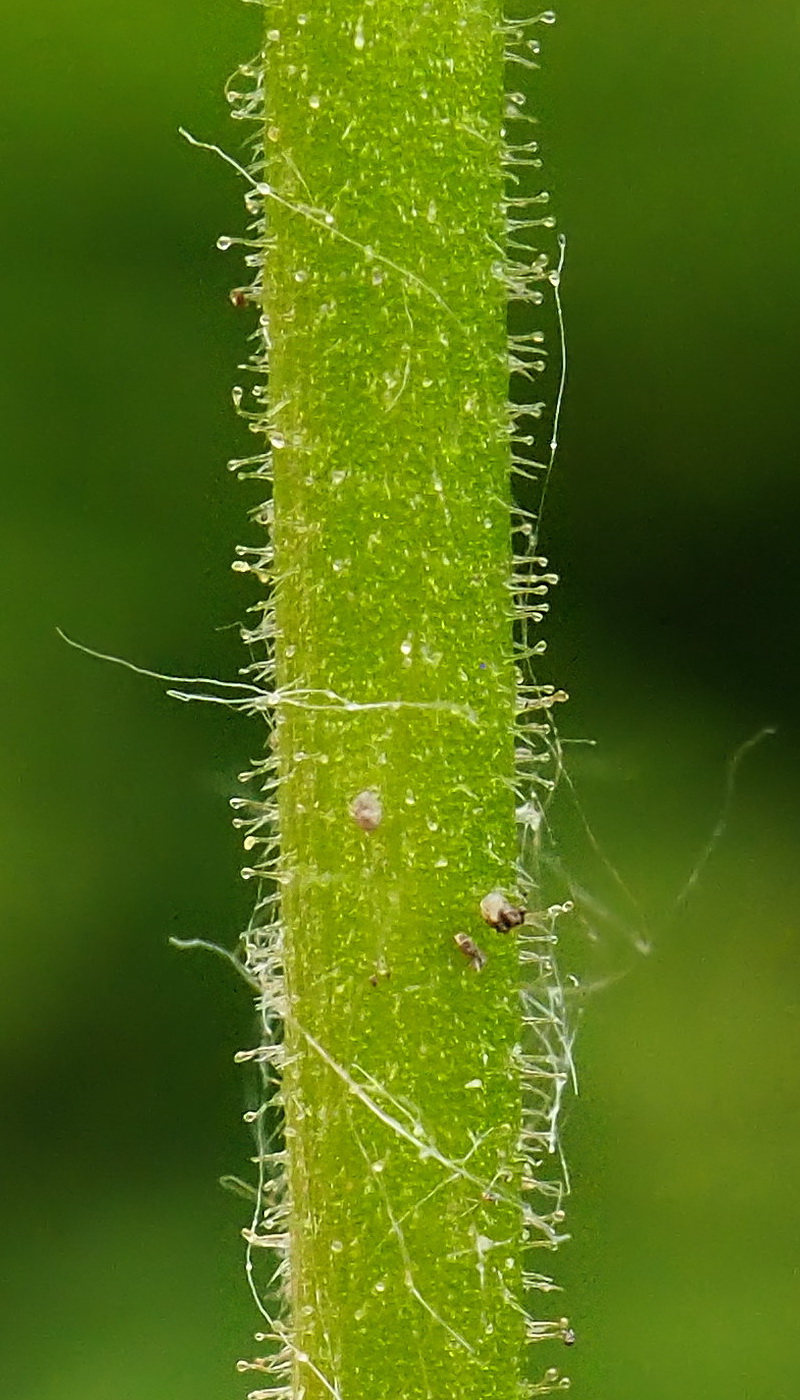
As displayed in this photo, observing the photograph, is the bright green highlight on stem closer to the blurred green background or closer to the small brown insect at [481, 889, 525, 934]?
the small brown insect at [481, 889, 525, 934]

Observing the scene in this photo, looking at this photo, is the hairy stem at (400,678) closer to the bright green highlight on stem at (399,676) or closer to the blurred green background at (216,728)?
the bright green highlight on stem at (399,676)

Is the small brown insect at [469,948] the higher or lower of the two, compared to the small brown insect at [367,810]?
lower

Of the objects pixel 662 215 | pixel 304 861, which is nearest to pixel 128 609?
pixel 662 215

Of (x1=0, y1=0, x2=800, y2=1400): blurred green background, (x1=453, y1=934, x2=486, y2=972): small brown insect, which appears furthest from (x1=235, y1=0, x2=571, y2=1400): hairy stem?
(x1=0, y1=0, x2=800, y2=1400): blurred green background

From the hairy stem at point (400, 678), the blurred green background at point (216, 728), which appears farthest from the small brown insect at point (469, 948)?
the blurred green background at point (216, 728)

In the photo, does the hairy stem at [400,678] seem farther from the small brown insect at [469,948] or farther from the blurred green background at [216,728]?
the blurred green background at [216,728]

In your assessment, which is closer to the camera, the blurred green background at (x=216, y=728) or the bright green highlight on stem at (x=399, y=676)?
the bright green highlight on stem at (x=399, y=676)

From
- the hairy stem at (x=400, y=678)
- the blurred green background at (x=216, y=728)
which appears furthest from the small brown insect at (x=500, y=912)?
the blurred green background at (x=216, y=728)
